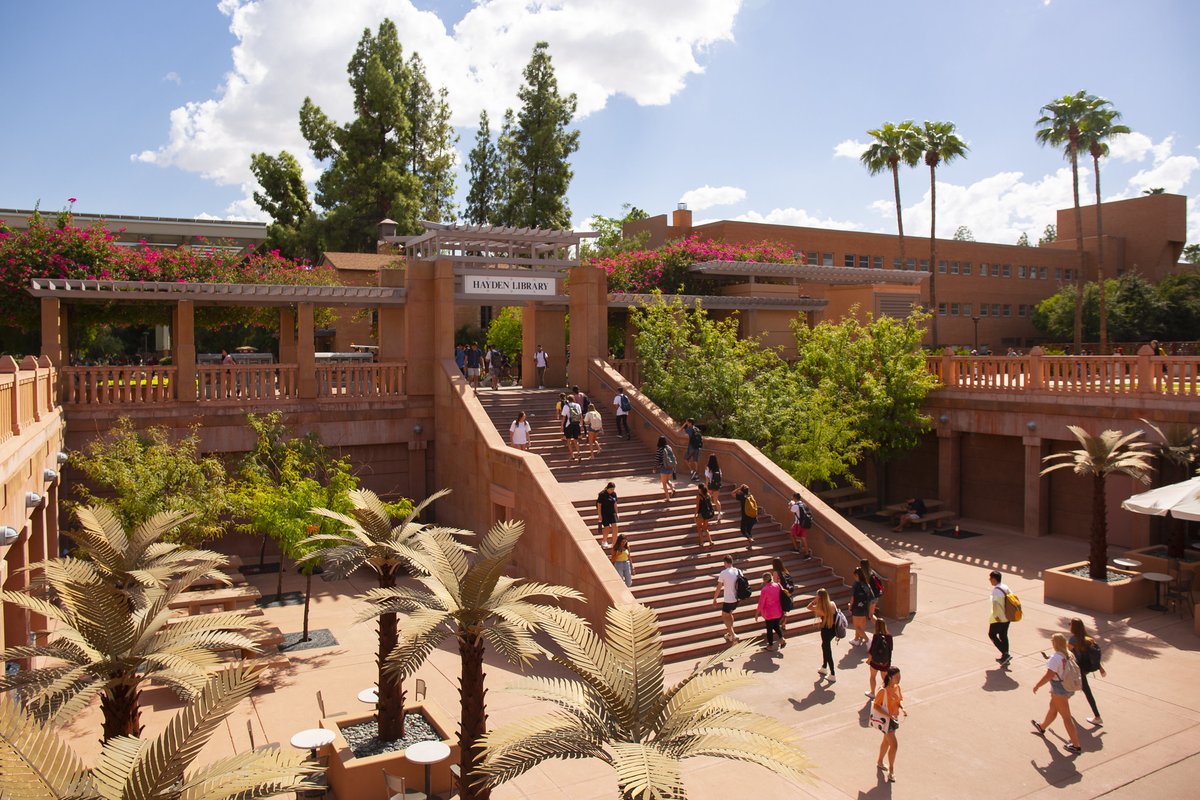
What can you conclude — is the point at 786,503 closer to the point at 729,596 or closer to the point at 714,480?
the point at 714,480

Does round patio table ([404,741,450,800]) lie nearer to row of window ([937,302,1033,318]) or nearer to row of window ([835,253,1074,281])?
row of window ([835,253,1074,281])

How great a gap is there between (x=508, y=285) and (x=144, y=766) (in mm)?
19780

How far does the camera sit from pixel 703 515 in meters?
17.2

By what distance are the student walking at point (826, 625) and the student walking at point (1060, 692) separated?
9.74ft

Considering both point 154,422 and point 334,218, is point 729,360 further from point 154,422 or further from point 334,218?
point 334,218

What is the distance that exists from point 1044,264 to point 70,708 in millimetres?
67873

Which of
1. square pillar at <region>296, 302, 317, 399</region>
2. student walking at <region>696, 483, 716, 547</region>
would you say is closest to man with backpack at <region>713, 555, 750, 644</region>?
student walking at <region>696, 483, 716, 547</region>

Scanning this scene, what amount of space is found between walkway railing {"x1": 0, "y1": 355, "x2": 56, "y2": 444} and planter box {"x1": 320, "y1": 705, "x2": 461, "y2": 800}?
5.57 meters

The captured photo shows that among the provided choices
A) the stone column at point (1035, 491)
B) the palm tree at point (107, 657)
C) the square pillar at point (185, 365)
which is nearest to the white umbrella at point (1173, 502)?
the stone column at point (1035, 491)

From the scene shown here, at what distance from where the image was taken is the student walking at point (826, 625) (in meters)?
13.4

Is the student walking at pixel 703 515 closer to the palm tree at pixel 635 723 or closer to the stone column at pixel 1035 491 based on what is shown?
the palm tree at pixel 635 723

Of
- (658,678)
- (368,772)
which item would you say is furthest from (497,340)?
(658,678)

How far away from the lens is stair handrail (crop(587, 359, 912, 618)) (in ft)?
54.0

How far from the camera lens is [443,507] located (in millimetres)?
22938
